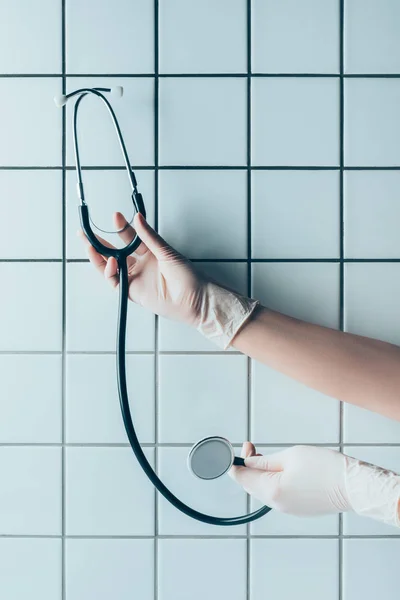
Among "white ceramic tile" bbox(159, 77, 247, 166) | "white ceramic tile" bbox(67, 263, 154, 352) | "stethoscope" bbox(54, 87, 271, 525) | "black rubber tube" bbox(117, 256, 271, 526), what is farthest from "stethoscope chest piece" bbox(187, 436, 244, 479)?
"white ceramic tile" bbox(159, 77, 247, 166)

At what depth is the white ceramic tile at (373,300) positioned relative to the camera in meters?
0.94

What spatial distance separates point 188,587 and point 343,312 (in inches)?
24.2

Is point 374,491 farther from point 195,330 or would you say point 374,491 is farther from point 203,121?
point 203,121

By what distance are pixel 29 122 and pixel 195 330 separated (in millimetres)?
508

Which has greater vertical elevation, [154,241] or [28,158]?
[28,158]

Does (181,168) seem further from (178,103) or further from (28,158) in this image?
(28,158)

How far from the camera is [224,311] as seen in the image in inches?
34.1

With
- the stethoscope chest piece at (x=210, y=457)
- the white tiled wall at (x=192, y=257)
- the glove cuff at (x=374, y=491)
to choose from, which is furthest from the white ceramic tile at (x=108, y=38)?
the glove cuff at (x=374, y=491)

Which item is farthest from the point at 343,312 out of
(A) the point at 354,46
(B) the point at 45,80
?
(B) the point at 45,80

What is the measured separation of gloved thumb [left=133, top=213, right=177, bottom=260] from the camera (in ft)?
2.78

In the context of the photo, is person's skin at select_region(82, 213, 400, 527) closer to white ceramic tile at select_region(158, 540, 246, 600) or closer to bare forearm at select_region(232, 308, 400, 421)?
bare forearm at select_region(232, 308, 400, 421)

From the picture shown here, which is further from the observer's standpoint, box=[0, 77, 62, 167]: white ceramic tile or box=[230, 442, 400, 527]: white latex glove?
box=[0, 77, 62, 167]: white ceramic tile

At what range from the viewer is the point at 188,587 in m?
0.96

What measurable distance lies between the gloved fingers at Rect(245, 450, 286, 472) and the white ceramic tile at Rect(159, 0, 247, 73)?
0.71m
